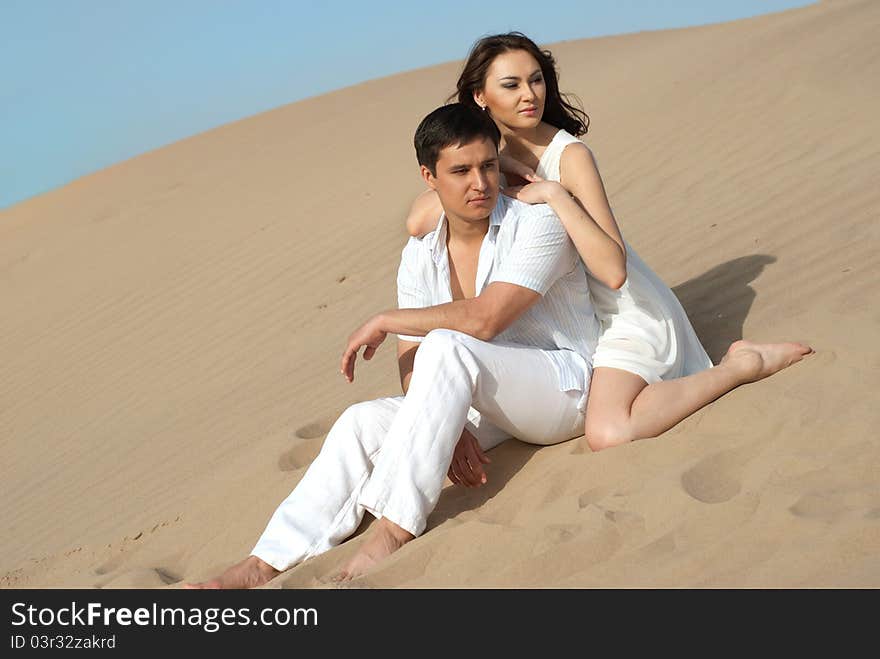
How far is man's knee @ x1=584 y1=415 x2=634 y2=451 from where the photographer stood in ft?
12.0

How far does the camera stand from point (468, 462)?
378 centimetres

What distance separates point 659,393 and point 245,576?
4.81 ft

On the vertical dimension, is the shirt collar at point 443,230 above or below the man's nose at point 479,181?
below

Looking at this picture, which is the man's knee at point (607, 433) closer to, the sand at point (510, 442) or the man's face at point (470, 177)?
the sand at point (510, 442)

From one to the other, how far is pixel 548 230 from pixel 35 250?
1024 centimetres

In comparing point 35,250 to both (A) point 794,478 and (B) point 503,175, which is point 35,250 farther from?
(A) point 794,478

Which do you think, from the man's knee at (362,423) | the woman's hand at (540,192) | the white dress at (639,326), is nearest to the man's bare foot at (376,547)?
the man's knee at (362,423)

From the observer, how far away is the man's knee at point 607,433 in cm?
366

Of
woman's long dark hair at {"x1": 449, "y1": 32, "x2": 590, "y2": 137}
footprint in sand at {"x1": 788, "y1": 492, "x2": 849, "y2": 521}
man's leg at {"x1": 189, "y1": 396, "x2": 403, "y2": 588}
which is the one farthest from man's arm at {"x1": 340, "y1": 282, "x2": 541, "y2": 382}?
footprint in sand at {"x1": 788, "y1": 492, "x2": 849, "y2": 521}

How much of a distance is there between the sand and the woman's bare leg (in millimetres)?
88

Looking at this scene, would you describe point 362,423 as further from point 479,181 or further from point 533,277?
point 479,181

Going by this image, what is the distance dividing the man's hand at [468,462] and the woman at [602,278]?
0.01 meters

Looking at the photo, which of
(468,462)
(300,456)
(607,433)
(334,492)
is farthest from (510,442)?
(300,456)
